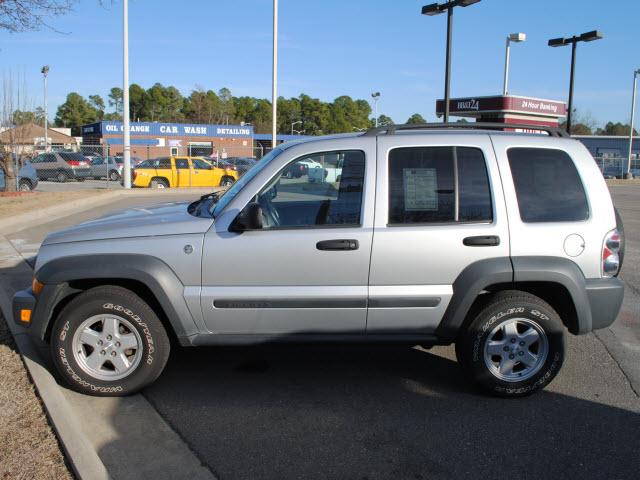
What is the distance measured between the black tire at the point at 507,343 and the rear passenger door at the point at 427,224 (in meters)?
0.30

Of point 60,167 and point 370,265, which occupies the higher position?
point 60,167

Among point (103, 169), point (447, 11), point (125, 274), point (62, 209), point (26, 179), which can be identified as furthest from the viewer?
point (103, 169)

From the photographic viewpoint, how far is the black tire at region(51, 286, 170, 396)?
407cm

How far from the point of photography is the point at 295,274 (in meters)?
4.04

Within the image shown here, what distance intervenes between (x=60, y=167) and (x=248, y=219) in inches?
1249

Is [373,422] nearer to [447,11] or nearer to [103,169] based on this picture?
[447,11]

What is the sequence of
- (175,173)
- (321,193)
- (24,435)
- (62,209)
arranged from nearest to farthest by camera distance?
(24,435) < (321,193) < (62,209) < (175,173)

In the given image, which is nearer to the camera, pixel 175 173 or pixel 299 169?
pixel 299 169

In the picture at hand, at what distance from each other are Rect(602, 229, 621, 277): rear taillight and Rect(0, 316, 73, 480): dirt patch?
3707mm

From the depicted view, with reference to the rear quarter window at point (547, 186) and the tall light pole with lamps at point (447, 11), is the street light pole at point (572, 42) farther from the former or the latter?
the rear quarter window at point (547, 186)

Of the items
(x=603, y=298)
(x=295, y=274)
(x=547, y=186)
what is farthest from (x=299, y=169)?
(x=603, y=298)

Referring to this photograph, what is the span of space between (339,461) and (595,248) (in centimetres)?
235

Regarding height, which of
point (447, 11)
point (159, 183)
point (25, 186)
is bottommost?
point (25, 186)

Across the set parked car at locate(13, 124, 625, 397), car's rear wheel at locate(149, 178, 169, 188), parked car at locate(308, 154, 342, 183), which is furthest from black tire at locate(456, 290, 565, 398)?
car's rear wheel at locate(149, 178, 169, 188)
